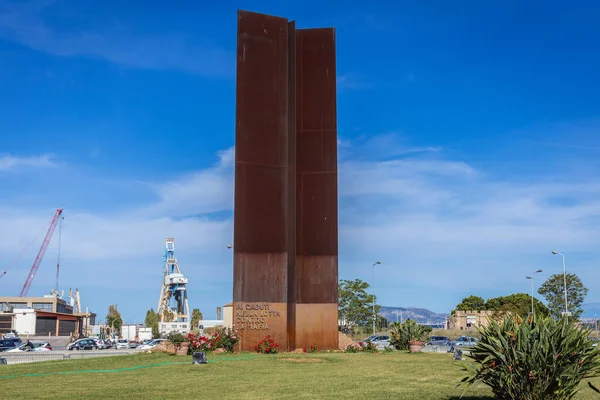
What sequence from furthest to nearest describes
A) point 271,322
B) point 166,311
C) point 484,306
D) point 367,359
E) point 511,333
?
point 166,311 → point 484,306 → point 271,322 → point 367,359 → point 511,333

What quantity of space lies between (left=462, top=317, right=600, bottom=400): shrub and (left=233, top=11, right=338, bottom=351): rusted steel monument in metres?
20.5

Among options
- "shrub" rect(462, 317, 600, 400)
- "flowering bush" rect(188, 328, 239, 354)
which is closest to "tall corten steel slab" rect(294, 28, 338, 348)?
"flowering bush" rect(188, 328, 239, 354)

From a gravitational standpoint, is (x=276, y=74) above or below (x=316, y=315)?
above

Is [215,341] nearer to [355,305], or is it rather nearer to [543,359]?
[543,359]

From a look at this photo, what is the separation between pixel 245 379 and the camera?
20.7 metres

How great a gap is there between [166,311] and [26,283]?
59.2 m

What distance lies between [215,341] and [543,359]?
70.4 ft

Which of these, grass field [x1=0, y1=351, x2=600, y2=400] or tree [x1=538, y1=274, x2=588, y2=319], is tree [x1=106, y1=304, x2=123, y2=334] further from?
grass field [x1=0, y1=351, x2=600, y2=400]

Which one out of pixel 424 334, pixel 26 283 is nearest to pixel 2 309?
pixel 26 283

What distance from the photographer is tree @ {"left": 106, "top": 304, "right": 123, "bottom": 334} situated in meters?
A: 177

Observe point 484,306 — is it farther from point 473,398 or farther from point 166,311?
point 473,398

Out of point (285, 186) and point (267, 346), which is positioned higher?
point (285, 186)

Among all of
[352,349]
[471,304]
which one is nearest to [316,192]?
[352,349]

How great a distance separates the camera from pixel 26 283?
200 metres
